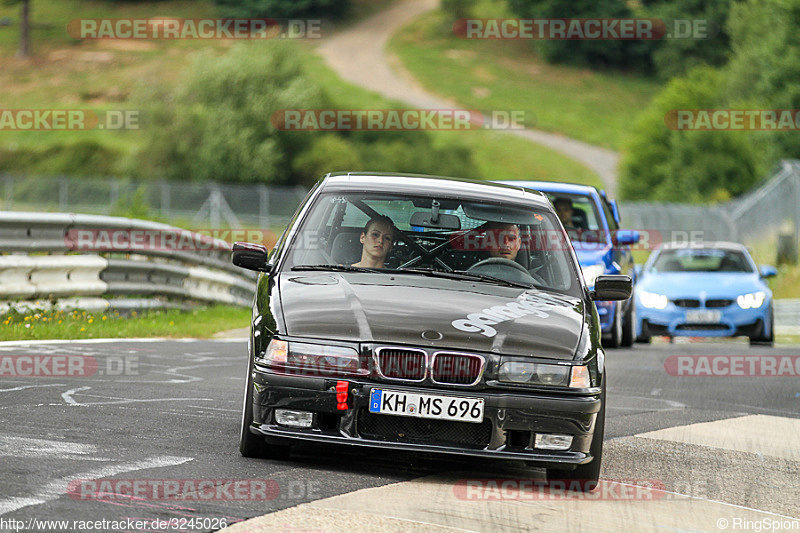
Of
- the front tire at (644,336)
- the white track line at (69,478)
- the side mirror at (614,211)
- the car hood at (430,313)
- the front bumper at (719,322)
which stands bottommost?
the front tire at (644,336)

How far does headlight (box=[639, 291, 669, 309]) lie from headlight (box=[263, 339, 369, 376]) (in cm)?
1231

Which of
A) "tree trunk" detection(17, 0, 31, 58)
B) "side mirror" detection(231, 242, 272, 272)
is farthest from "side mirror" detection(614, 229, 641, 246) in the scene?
"tree trunk" detection(17, 0, 31, 58)

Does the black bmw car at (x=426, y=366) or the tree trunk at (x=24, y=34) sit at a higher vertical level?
the tree trunk at (x=24, y=34)

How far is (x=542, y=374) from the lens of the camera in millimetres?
6355

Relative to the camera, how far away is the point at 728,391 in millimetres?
12258

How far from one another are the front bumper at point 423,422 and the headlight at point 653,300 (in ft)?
39.2

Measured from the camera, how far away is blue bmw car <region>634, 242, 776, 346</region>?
1780 centimetres

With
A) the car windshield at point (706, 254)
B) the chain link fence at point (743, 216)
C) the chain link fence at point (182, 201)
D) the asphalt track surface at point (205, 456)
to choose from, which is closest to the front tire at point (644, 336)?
the car windshield at point (706, 254)

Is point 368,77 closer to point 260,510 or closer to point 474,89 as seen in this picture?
point 474,89

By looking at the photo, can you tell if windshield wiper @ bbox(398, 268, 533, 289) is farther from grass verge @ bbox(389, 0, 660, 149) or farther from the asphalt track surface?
grass verge @ bbox(389, 0, 660, 149)

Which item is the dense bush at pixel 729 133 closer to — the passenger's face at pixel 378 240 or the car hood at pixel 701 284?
the car hood at pixel 701 284

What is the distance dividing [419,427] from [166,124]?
62.5m

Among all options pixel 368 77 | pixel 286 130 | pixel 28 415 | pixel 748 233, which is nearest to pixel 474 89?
pixel 368 77

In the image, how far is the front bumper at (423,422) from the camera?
6246 millimetres
